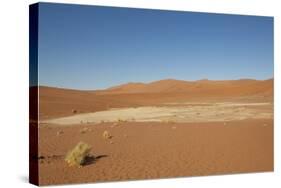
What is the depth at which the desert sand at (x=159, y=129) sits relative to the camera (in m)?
14.1

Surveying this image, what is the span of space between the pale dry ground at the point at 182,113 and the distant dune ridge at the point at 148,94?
11cm

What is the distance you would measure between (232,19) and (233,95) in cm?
169

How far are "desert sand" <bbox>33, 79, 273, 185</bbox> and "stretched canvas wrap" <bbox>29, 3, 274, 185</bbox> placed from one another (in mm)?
21

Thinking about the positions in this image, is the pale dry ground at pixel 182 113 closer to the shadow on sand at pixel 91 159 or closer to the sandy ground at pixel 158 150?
the sandy ground at pixel 158 150

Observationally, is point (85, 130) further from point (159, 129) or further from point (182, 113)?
point (182, 113)

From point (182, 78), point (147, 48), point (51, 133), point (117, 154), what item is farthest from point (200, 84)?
point (51, 133)

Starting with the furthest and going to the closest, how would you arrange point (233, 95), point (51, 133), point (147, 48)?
1. point (233, 95)
2. point (147, 48)
3. point (51, 133)

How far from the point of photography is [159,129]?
15.2 m

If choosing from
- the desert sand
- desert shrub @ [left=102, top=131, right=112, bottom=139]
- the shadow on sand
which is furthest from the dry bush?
the shadow on sand

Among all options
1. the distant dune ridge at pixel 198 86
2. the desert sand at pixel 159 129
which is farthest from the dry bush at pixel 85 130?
the distant dune ridge at pixel 198 86

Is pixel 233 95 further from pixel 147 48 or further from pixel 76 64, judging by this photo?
pixel 76 64

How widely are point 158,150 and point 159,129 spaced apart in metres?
0.47

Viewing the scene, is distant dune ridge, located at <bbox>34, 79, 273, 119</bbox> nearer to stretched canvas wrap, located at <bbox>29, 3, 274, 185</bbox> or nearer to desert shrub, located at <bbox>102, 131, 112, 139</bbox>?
stretched canvas wrap, located at <bbox>29, 3, 274, 185</bbox>

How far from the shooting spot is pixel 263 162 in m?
16.3
